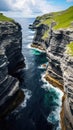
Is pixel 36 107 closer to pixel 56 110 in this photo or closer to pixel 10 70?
pixel 56 110

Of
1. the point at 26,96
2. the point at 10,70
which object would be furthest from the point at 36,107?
the point at 10,70

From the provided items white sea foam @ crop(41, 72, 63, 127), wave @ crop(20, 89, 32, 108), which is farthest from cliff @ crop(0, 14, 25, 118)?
white sea foam @ crop(41, 72, 63, 127)

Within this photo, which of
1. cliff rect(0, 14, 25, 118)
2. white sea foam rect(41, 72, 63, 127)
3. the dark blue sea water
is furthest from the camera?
cliff rect(0, 14, 25, 118)

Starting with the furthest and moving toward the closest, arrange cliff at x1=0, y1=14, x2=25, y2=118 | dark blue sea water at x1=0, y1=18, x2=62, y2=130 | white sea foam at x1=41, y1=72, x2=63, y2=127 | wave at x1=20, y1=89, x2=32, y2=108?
wave at x1=20, y1=89, x2=32, y2=108 → cliff at x1=0, y1=14, x2=25, y2=118 → white sea foam at x1=41, y1=72, x2=63, y2=127 → dark blue sea water at x1=0, y1=18, x2=62, y2=130

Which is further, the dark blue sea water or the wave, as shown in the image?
the wave

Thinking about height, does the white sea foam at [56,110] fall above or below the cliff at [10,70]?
below

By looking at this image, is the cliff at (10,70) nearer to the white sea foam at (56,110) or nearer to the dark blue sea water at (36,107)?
the dark blue sea water at (36,107)

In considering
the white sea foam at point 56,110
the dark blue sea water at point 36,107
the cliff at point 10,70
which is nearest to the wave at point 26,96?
the dark blue sea water at point 36,107

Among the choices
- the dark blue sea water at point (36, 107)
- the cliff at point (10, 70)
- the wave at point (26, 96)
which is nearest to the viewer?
the dark blue sea water at point (36, 107)

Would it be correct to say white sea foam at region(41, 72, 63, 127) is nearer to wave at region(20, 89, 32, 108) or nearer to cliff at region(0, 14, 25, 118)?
wave at region(20, 89, 32, 108)
